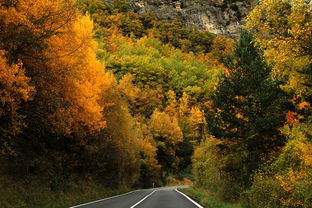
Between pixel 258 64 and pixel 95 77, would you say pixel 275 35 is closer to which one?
pixel 258 64

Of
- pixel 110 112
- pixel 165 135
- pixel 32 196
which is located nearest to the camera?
pixel 32 196

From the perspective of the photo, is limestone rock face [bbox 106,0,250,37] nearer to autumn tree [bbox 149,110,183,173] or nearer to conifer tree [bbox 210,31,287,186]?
autumn tree [bbox 149,110,183,173]

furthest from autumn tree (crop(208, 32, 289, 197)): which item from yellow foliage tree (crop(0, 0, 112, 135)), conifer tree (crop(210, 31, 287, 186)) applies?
yellow foliage tree (crop(0, 0, 112, 135))

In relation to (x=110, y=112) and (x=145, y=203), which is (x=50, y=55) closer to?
(x=145, y=203)

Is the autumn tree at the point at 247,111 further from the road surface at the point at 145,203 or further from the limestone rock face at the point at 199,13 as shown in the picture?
the limestone rock face at the point at 199,13

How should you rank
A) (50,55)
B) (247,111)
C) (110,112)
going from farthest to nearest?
(110,112), (247,111), (50,55)

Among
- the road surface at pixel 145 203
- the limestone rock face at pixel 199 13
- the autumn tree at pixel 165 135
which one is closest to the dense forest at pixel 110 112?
the road surface at pixel 145 203

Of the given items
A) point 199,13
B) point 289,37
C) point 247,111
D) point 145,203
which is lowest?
point 145,203

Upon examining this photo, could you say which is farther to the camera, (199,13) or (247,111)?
(199,13)

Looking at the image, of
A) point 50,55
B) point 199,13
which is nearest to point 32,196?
point 50,55

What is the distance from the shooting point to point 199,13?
132250mm

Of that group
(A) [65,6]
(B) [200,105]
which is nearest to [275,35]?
(A) [65,6]

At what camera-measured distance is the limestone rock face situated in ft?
426

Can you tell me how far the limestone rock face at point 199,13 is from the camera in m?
130
